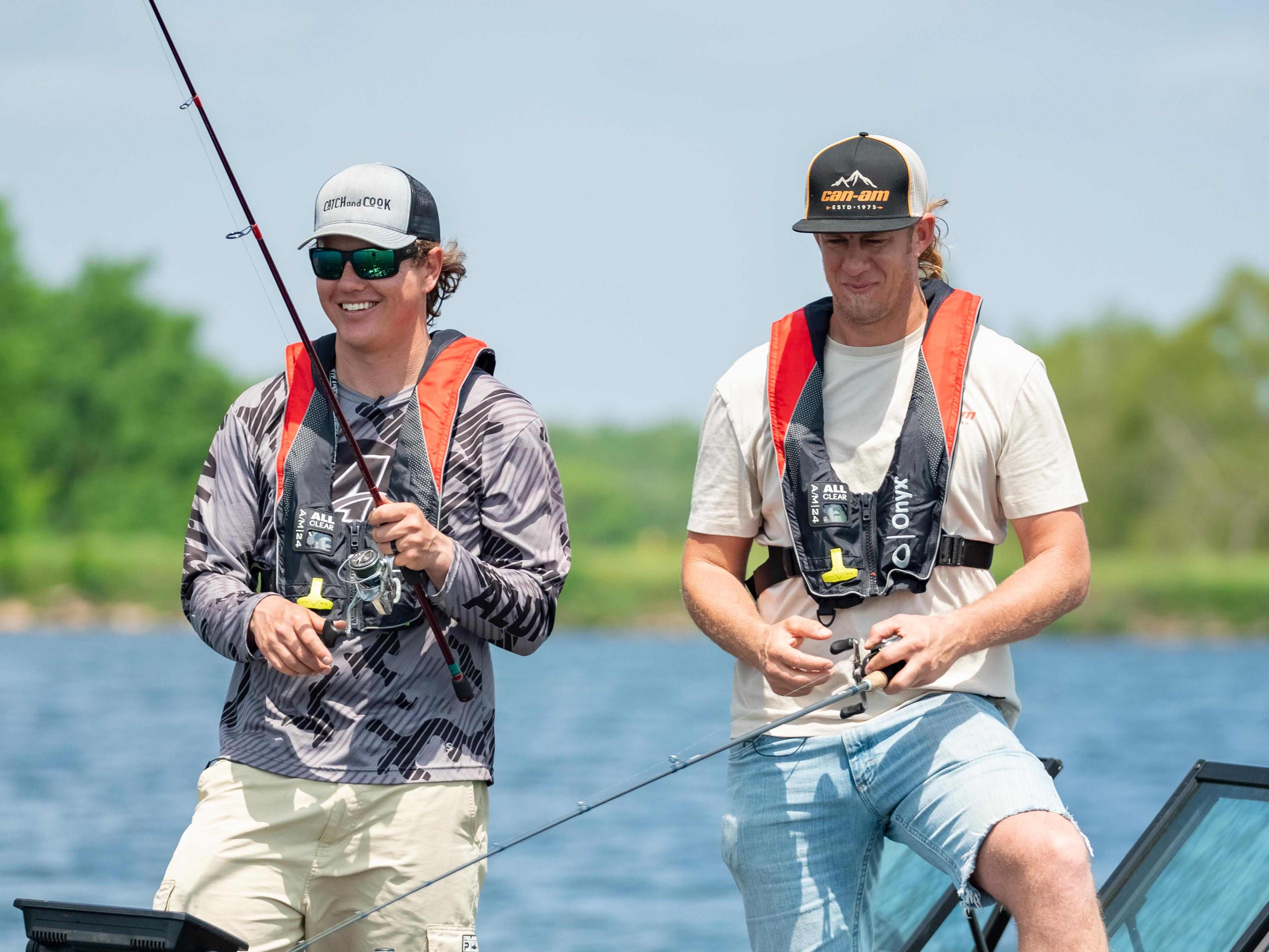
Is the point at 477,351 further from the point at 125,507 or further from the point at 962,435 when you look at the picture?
the point at 125,507

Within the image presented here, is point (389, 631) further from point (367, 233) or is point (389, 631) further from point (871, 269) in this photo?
point (871, 269)

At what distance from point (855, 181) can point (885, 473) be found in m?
0.54

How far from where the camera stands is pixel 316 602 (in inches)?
116

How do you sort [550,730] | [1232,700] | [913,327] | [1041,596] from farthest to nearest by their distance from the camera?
[1232,700], [550,730], [913,327], [1041,596]

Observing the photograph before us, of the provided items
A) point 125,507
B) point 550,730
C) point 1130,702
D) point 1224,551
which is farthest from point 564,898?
point 125,507

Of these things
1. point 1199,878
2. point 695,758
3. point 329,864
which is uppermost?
point 695,758

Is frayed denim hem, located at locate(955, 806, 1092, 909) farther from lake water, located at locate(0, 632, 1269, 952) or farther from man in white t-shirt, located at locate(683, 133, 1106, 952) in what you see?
lake water, located at locate(0, 632, 1269, 952)

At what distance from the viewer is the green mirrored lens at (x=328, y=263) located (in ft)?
9.82

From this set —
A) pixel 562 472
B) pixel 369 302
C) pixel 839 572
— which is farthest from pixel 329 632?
pixel 562 472

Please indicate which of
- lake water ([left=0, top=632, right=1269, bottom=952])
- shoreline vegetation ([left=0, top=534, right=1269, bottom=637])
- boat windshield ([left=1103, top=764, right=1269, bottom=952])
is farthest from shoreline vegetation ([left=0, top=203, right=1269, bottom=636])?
boat windshield ([left=1103, top=764, right=1269, bottom=952])

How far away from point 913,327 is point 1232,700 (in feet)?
90.7

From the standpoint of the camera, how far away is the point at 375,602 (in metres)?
2.93

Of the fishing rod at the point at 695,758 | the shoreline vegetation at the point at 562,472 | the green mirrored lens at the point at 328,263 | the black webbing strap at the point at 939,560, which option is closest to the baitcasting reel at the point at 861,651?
Result: the fishing rod at the point at 695,758

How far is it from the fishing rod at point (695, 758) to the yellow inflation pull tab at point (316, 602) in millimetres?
206
